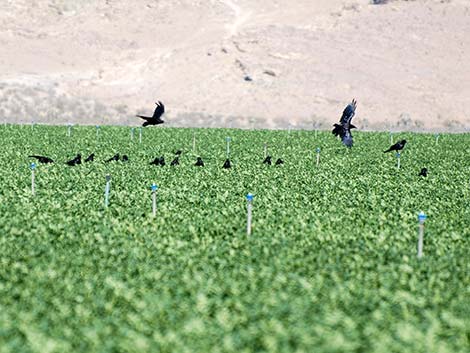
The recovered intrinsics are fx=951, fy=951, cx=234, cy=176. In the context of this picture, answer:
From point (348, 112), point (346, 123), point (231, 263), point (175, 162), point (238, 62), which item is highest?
point (238, 62)

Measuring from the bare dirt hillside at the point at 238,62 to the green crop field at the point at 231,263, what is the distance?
53.5m

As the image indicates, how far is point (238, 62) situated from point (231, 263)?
80344 millimetres

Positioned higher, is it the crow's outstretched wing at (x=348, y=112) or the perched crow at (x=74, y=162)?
the crow's outstretched wing at (x=348, y=112)

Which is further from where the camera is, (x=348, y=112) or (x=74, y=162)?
(x=348, y=112)

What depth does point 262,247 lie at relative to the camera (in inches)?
715

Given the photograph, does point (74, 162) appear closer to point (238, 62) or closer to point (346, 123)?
point (346, 123)

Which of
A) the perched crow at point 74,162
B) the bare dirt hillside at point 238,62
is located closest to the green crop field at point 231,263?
the perched crow at point 74,162

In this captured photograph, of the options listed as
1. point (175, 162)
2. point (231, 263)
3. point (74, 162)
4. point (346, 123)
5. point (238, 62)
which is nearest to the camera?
point (231, 263)

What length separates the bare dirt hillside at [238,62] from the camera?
287 feet

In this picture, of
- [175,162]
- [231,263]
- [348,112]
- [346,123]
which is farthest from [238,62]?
[231,263]

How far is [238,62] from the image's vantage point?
95.9m

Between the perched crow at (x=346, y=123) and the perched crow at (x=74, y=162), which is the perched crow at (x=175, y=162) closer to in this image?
the perched crow at (x=74, y=162)

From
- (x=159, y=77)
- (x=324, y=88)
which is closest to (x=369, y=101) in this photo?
(x=324, y=88)

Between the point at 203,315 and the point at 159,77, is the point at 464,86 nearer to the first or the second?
the point at 159,77
